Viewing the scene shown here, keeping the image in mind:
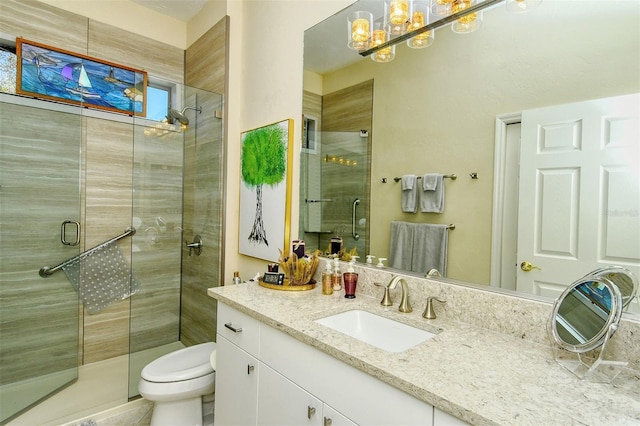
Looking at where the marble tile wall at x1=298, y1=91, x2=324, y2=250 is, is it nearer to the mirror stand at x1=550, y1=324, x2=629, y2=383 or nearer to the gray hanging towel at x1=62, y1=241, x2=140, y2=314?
the mirror stand at x1=550, y1=324, x2=629, y2=383

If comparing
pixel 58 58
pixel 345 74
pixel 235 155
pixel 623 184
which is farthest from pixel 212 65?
pixel 623 184

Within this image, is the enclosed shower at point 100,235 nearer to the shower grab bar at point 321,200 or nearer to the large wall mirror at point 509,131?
the shower grab bar at point 321,200

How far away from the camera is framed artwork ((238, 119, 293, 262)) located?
2.02m

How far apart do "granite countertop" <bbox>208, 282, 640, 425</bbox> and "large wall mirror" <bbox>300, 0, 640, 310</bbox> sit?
26 centimetres

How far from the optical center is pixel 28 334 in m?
2.21

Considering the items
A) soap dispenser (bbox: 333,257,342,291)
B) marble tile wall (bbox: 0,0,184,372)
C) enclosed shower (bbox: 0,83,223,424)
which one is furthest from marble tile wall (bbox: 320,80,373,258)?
marble tile wall (bbox: 0,0,184,372)

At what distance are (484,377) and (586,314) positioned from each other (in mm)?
374

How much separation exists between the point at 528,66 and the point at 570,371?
3.11 ft

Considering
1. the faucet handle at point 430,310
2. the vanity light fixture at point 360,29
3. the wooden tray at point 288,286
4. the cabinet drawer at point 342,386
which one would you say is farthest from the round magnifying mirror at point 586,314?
the vanity light fixture at point 360,29

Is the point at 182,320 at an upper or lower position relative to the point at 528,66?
lower

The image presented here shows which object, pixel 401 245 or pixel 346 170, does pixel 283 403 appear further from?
pixel 346 170

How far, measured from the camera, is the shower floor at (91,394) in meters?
Result: 1.90

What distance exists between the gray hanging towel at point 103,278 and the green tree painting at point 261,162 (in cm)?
117

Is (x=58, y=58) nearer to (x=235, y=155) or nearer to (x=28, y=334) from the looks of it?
(x=235, y=155)
